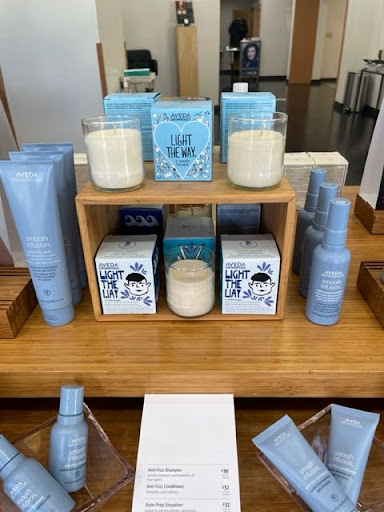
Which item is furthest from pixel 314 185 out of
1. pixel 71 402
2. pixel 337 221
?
pixel 71 402

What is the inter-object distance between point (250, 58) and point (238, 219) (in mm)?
7600

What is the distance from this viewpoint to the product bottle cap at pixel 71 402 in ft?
1.71

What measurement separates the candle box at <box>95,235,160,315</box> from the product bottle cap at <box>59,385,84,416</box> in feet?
0.58

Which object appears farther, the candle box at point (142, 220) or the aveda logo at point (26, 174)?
the candle box at point (142, 220)

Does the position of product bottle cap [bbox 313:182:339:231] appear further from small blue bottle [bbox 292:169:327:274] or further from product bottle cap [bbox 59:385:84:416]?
product bottle cap [bbox 59:385:84:416]

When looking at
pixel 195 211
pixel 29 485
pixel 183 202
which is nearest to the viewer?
pixel 29 485

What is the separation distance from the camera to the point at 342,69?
5.15 metres

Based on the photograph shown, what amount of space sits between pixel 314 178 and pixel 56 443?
59cm

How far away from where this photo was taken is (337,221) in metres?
0.56

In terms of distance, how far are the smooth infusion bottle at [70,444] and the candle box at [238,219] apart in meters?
0.39

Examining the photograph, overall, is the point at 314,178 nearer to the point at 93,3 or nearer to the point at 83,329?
the point at 83,329

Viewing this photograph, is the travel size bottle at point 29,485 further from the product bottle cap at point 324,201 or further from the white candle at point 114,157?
the product bottle cap at point 324,201

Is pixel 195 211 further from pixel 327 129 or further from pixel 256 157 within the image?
pixel 327 129

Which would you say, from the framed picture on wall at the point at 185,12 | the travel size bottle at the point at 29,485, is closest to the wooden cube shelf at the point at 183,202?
the travel size bottle at the point at 29,485
